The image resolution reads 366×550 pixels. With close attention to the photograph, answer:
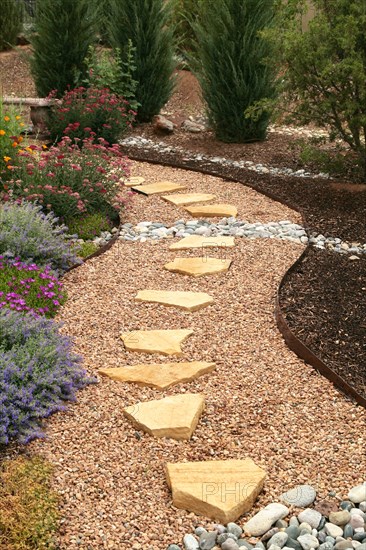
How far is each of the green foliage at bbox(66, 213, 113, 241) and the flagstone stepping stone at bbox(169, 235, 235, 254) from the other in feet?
2.15

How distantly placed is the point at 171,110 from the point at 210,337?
336 inches

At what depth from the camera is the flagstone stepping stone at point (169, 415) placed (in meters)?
3.04

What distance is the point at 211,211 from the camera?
6121 mm

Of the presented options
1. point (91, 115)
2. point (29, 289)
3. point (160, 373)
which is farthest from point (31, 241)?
point (91, 115)

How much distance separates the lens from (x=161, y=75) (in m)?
10.1

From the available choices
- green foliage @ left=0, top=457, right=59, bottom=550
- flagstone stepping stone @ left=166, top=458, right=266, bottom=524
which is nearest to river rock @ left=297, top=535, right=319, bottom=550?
flagstone stepping stone @ left=166, top=458, right=266, bottom=524

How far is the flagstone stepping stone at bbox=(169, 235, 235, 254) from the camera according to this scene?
17.5 ft

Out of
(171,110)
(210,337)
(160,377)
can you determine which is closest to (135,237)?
(210,337)

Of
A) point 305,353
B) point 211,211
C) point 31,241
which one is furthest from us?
point 211,211

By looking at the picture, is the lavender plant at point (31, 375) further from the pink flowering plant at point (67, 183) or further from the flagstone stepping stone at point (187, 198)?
the flagstone stepping stone at point (187, 198)

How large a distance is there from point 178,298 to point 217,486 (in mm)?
1823

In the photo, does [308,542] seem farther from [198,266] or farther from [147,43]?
[147,43]

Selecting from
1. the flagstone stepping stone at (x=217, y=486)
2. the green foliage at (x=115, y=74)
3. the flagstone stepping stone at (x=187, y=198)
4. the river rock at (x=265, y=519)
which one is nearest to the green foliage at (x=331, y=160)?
the flagstone stepping stone at (x=187, y=198)

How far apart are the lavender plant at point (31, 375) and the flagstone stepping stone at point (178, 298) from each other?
0.81 m
